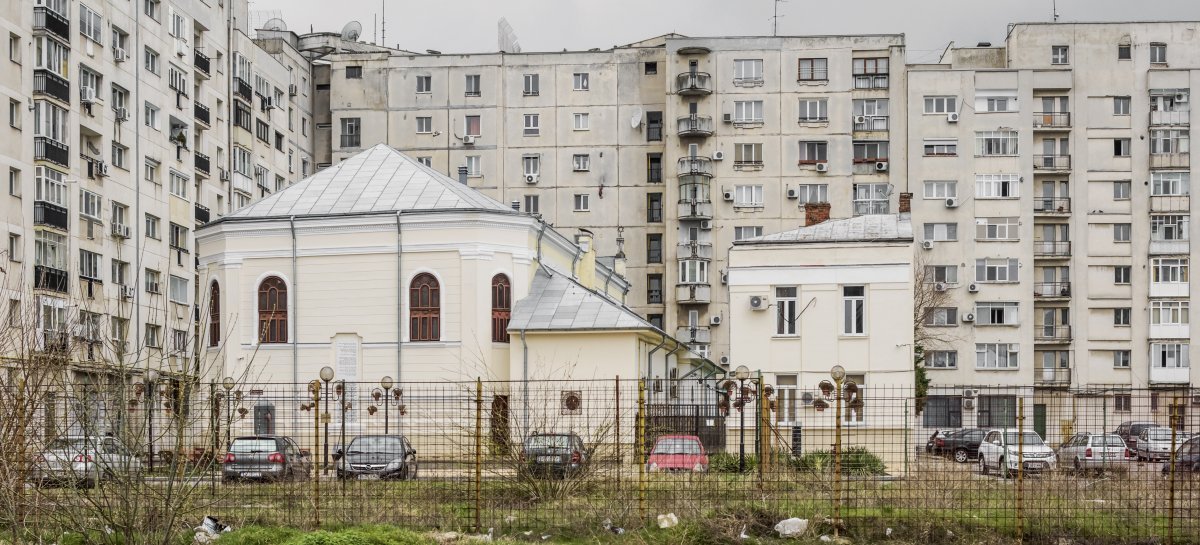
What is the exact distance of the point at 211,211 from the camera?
63031mm

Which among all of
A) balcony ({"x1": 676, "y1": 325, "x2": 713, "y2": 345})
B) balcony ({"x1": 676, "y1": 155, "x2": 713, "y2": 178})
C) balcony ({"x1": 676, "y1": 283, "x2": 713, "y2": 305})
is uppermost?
balcony ({"x1": 676, "y1": 155, "x2": 713, "y2": 178})

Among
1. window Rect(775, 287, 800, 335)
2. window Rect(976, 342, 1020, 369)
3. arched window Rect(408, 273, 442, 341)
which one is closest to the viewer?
window Rect(775, 287, 800, 335)

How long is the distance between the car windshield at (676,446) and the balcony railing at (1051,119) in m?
56.5

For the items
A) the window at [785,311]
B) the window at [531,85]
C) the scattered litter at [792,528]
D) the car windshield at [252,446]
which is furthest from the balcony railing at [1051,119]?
the scattered litter at [792,528]

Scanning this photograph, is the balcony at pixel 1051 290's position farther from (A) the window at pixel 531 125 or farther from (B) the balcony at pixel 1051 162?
(A) the window at pixel 531 125

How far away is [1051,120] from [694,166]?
1933cm

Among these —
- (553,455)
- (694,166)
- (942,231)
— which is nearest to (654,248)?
(694,166)

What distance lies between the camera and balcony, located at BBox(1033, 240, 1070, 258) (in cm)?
7250

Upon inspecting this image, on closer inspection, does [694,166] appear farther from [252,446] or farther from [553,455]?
[553,455]

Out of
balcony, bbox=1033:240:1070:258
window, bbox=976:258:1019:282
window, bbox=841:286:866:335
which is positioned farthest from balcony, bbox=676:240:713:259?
window, bbox=841:286:866:335

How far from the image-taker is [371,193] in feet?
145

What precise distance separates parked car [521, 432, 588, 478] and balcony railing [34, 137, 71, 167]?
3395cm

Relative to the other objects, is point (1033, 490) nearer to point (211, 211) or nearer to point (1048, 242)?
point (211, 211)

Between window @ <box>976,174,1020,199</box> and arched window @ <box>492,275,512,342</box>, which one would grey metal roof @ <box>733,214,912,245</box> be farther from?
window @ <box>976,174,1020,199</box>
